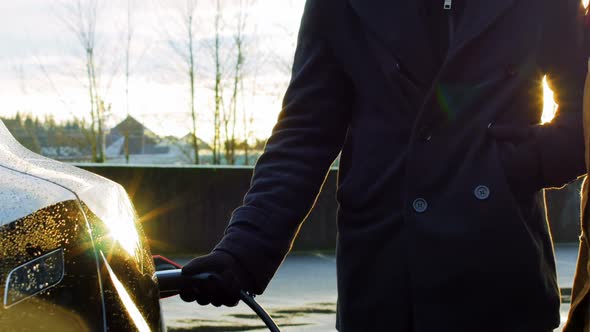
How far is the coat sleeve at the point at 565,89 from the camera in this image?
215 centimetres

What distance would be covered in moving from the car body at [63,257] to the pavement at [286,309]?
16.4 feet

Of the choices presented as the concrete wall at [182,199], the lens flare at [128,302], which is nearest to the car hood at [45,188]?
the lens flare at [128,302]

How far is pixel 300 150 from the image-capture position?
2.40m

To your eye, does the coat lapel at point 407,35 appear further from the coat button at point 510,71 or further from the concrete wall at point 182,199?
the concrete wall at point 182,199

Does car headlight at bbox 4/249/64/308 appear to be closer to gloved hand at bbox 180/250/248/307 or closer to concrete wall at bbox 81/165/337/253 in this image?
gloved hand at bbox 180/250/248/307

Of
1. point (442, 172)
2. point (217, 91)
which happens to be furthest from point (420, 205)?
point (217, 91)

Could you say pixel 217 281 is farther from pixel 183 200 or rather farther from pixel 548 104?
pixel 183 200

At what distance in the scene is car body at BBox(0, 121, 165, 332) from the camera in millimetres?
1833

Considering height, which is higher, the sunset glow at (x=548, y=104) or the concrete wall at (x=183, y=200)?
the sunset glow at (x=548, y=104)

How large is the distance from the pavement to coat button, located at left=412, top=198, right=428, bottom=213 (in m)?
5.15

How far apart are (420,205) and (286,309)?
7.22 meters

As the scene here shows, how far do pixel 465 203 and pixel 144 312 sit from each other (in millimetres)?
647

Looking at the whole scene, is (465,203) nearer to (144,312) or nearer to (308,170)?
(308,170)

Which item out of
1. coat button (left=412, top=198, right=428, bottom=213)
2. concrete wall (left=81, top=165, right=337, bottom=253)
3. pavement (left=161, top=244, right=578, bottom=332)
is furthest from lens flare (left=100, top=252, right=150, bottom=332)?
concrete wall (left=81, top=165, right=337, bottom=253)
